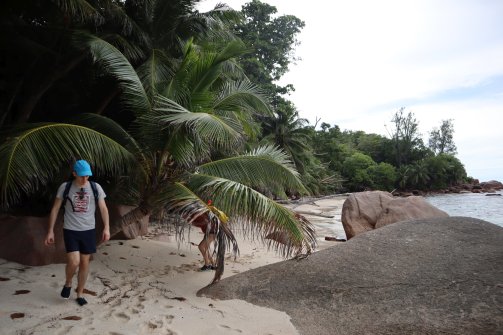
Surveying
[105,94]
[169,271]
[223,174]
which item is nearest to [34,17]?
[105,94]

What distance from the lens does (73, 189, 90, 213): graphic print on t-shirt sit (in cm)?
→ 413

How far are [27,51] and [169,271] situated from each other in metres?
5.33

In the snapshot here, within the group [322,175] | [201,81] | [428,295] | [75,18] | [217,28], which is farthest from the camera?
[322,175]

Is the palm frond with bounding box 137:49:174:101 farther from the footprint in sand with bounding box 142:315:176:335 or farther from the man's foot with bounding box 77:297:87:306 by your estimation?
the footprint in sand with bounding box 142:315:176:335

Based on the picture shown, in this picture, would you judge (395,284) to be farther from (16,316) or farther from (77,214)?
(16,316)

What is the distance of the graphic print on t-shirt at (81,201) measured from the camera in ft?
13.5

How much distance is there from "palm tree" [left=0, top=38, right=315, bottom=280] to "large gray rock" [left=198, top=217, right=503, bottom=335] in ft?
1.67

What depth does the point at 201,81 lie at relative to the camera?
20.9 ft

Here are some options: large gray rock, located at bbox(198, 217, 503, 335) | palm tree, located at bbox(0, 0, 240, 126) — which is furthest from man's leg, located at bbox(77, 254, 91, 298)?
palm tree, located at bbox(0, 0, 240, 126)

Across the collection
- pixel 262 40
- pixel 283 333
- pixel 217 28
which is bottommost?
pixel 283 333

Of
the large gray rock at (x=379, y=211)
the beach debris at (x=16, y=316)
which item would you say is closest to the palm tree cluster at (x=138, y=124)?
the beach debris at (x=16, y=316)

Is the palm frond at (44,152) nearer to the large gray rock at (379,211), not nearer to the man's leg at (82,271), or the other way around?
the man's leg at (82,271)

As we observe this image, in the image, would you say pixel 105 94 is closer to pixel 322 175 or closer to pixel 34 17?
pixel 34 17

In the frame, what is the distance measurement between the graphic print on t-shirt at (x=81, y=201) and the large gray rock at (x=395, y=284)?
86.2 inches
